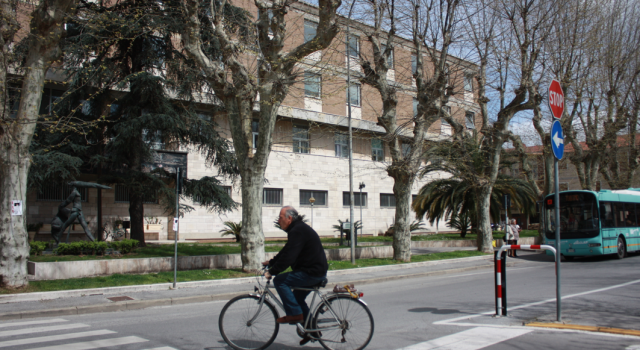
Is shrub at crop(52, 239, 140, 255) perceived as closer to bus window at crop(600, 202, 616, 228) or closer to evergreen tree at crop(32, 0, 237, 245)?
evergreen tree at crop(32, 0, 237, 245)

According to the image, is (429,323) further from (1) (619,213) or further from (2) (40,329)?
(1) (619,213)

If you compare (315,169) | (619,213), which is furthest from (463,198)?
(619,213)

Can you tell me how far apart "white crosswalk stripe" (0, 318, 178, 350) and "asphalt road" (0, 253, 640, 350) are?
13mm

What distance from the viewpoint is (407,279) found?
14906mm

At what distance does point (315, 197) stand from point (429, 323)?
85.3 feet

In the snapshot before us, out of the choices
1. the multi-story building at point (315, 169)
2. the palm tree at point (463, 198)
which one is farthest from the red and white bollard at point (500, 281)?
the palm tree at point (463, 198)

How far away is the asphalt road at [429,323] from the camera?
19.6 feet

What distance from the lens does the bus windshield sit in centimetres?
1925

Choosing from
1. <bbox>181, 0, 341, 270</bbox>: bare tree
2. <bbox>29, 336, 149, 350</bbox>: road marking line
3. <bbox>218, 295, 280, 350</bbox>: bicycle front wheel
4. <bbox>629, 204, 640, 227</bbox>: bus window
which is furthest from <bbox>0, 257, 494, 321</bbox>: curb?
<bbox>629, 204, 640, 227</bbox>: bus window

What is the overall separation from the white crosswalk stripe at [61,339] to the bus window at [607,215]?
1886cm

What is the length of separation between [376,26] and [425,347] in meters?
14.5

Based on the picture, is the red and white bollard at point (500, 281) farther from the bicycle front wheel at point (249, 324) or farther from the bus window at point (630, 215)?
the bus window at point (630, 215)

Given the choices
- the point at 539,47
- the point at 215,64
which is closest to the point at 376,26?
the point at 215,64

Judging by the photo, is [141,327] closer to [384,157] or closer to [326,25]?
[326,25]
